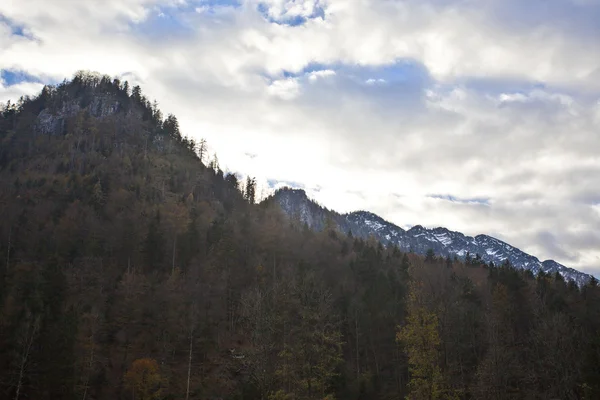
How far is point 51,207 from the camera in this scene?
105500 mm

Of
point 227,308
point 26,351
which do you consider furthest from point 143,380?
point 227,308

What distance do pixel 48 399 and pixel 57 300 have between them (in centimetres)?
1717

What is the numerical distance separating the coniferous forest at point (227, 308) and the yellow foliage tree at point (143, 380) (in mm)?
207

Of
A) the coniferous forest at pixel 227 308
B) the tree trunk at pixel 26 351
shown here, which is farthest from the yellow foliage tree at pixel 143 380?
the tree trunk at pixel 26 351

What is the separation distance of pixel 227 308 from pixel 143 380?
22899 mm

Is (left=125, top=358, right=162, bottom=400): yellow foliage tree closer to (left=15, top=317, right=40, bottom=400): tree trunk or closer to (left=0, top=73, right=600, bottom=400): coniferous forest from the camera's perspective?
(left=0, top=73, right=600, bottom=400): coniferous forest

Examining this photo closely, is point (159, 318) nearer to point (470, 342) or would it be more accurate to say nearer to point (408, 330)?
point (408, 330)

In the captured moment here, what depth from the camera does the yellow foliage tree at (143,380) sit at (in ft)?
168

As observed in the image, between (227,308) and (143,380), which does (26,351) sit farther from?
(227,308)

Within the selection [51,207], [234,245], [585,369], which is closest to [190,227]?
[234,245]

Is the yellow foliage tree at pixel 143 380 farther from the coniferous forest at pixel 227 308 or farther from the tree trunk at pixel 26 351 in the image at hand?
the tree trunk at pixel 26 351

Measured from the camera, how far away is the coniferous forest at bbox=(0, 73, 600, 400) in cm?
3569

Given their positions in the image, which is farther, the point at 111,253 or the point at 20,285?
the point at 111,253

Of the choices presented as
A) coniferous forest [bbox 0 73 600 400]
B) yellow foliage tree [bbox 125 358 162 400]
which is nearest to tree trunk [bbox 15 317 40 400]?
coniferous forest [bbox 0 73 600 400]
